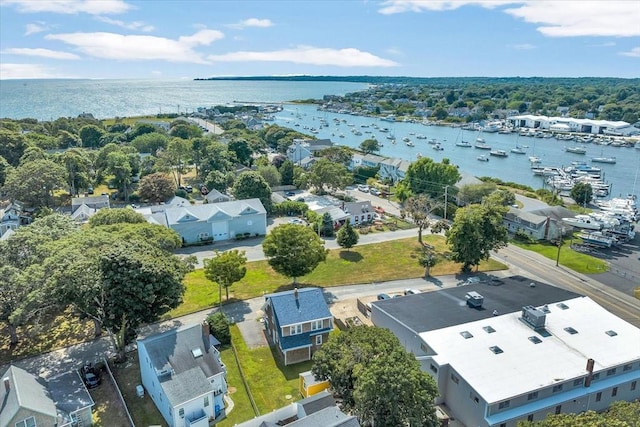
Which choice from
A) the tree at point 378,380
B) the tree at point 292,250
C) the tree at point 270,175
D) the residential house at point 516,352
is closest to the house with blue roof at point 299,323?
the residential house at point 516,352

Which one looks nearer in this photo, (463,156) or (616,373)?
(616,373)

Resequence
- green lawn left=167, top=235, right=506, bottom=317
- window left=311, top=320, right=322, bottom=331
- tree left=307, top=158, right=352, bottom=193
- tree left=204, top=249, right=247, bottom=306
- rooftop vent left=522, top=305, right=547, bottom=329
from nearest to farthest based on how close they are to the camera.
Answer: rooftop vent left=522, top=305, right=547, bottom=329 → window left=311, top=320, right=322, bottom=331 → tree left=204, top=249, right=247, bottom=306 → green lawn left=167, top=235, right=506, bottom=317 → tree left=307, top=158, right=352, bottom=193

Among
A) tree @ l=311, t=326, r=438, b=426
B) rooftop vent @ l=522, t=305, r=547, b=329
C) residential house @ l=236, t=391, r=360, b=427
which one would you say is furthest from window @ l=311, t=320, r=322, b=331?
rooftop vent @ l=522, t=305, r=547, b=329

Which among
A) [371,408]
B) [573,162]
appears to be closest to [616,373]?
[371,408]

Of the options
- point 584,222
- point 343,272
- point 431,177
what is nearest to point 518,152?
point 431,177

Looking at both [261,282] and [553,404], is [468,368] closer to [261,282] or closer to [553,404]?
[553,404]

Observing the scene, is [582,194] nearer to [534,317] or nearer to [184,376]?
[534,317]

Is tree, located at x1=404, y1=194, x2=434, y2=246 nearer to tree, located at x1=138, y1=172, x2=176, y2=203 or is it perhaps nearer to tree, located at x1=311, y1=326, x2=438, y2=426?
tree, located at x1=311, y1=326, x2=438, y2=426
